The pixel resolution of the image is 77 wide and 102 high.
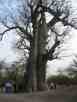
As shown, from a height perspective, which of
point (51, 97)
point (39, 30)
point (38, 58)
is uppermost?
point (39, 30)

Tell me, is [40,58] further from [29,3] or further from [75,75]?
[29,3]

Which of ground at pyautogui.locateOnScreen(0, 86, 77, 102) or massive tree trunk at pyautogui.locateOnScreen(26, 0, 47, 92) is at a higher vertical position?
massive tree trunk at pyautogui.locateOnScreen(26, 0, 47, 92)

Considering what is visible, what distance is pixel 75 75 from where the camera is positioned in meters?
6.28

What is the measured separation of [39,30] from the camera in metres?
6.11

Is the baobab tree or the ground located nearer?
the ground

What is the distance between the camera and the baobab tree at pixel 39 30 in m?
6.07

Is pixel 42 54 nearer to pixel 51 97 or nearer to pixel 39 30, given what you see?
pixel 39 30

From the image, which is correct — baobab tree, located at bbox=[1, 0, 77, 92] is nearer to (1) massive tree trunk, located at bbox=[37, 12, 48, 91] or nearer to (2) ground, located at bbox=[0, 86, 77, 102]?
(1) massive tree trunk, located at bbox=[37, 12, 48, 91]

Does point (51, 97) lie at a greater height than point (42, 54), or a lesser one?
lesser

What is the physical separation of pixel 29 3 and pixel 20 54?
4.88 feet

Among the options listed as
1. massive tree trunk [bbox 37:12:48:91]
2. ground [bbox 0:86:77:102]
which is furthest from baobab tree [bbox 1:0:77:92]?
ground [bbox 0:86:77:102]

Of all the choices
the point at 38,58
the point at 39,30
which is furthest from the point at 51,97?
the point at 39,30

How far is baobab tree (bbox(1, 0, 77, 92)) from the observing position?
6070 mm

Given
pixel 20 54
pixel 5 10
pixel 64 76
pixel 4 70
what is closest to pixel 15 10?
pixel 5 10
